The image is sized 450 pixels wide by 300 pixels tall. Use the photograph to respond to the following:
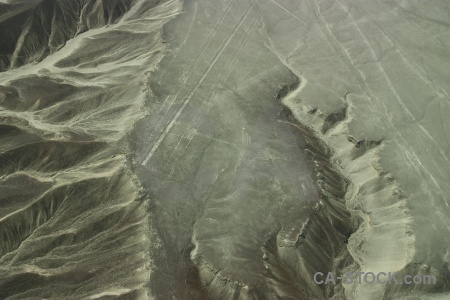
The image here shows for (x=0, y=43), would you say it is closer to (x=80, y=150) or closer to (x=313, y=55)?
(x=80, y=150)

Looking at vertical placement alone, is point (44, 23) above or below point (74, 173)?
below

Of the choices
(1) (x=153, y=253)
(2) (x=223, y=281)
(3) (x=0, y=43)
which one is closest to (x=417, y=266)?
(2) (x=223, y=281)

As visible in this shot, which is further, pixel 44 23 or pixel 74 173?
pixel 44 23

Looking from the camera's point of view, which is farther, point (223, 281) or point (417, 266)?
point (417, 266)
